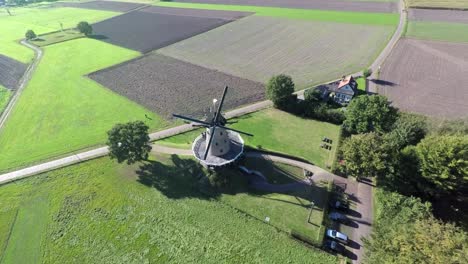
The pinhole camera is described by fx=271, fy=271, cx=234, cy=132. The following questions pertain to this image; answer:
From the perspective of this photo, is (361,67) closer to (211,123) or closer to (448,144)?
(448,144)

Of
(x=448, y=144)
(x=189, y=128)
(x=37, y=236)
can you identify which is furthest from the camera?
(x=189, y=128)

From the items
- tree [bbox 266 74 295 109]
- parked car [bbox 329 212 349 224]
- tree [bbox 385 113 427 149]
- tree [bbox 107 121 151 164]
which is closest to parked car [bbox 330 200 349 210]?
parked car [bbox 329 212 349 224]

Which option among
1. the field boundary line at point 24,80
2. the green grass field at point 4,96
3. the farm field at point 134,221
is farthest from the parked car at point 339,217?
the green grass field at point 4,96

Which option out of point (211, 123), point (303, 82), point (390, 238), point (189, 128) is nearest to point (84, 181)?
point (189, 128)

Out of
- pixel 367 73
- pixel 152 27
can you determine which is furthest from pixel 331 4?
pixel 152 27

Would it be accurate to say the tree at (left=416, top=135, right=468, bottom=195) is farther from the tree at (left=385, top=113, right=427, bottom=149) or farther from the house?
the house

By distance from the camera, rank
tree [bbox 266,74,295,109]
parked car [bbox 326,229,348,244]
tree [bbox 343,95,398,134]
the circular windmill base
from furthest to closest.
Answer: tree [bbox 266,74,295,109] → tree [bbox 343,95,398,134] → the circular windmill base → parked car [bbox 326,229,348,244]

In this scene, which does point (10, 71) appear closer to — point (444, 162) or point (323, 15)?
point (444, 162)
